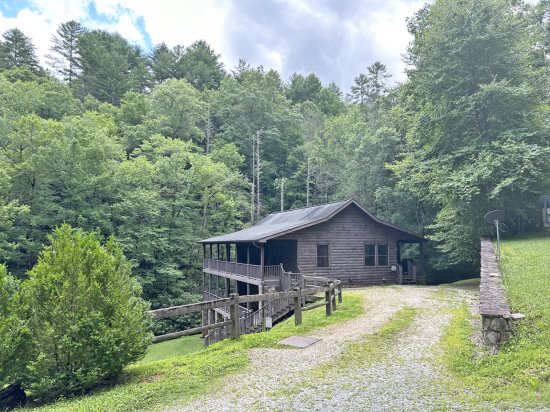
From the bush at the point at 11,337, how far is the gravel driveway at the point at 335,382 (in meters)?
2.77

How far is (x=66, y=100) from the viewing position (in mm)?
33812

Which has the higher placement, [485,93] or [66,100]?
[66,100]

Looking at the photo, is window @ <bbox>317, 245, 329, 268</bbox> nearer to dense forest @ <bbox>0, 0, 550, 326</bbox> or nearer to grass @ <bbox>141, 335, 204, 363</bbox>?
dense forest @ <bbox>0, 0, 550, 326</bbox>

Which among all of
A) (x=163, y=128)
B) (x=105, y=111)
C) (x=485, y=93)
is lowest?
(x=485, y=93)

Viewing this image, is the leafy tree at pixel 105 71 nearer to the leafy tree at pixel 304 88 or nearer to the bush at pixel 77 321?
the leafy tree at pixel 304 88

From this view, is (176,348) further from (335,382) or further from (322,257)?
(335,382)

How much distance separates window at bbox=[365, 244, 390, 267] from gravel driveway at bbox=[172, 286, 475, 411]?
1276cm

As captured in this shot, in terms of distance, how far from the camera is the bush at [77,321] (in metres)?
5.34

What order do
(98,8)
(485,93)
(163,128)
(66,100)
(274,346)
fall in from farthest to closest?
(163,128)
(66,100)
(98,8)
(485,93)
(274,346)

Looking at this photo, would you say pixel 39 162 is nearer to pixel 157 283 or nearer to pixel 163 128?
pixel 157 283

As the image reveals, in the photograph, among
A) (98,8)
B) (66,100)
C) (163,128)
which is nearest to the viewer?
(98,8)

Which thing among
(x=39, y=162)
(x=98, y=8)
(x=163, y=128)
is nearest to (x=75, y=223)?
(x=39, y=162)

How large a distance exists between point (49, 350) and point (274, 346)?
12.6 feet

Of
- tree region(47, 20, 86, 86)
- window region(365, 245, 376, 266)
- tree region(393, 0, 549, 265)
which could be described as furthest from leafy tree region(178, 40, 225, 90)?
window region(365, 245, 376, 266)
